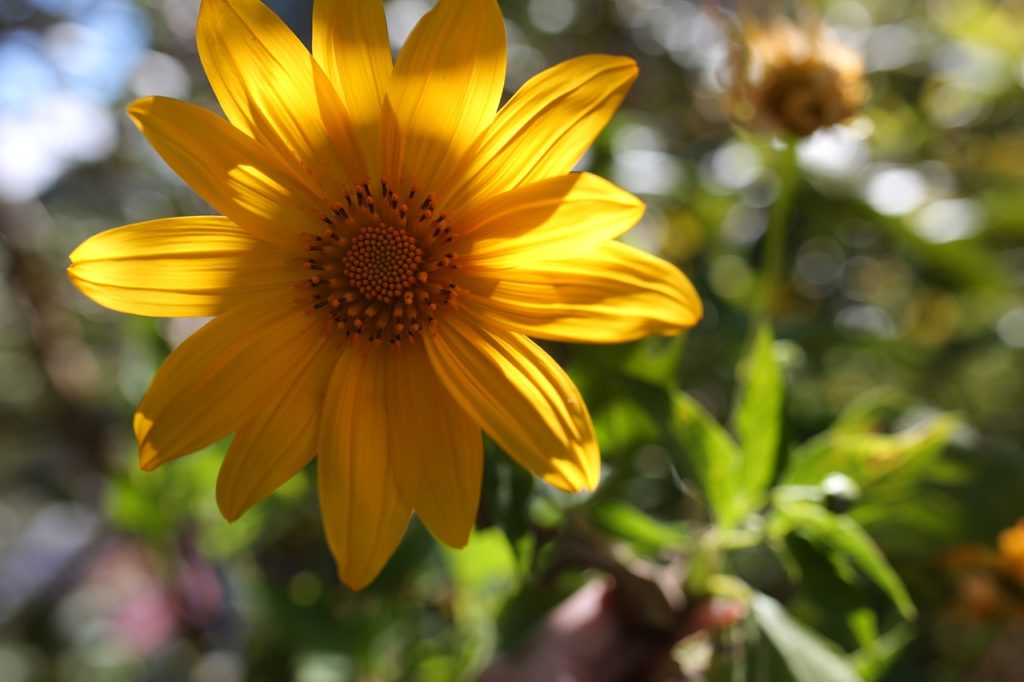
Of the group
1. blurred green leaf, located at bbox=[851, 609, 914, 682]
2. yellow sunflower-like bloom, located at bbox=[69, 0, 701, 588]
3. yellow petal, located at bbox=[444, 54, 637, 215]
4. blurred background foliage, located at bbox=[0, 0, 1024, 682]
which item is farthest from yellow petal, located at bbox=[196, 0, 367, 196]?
blurred green leaf, located at bbox=[851, 609, 914, 682]

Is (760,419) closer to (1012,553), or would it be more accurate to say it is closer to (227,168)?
(1012,553)

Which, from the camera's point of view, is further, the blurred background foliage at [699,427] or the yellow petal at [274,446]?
the blurred background foliage at [699,427]

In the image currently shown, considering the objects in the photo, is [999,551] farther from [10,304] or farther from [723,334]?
[10,304]

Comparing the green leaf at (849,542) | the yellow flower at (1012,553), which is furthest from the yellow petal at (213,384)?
the yellow flower at (1012,553)

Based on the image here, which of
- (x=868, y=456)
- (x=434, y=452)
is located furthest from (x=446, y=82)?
(x=868, y=456)

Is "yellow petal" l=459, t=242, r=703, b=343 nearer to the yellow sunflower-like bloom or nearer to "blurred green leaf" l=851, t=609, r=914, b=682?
the yellow sunflower-like bloom

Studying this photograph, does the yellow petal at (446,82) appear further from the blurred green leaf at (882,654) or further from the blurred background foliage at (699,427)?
the blurred green leaf at (882,654)
